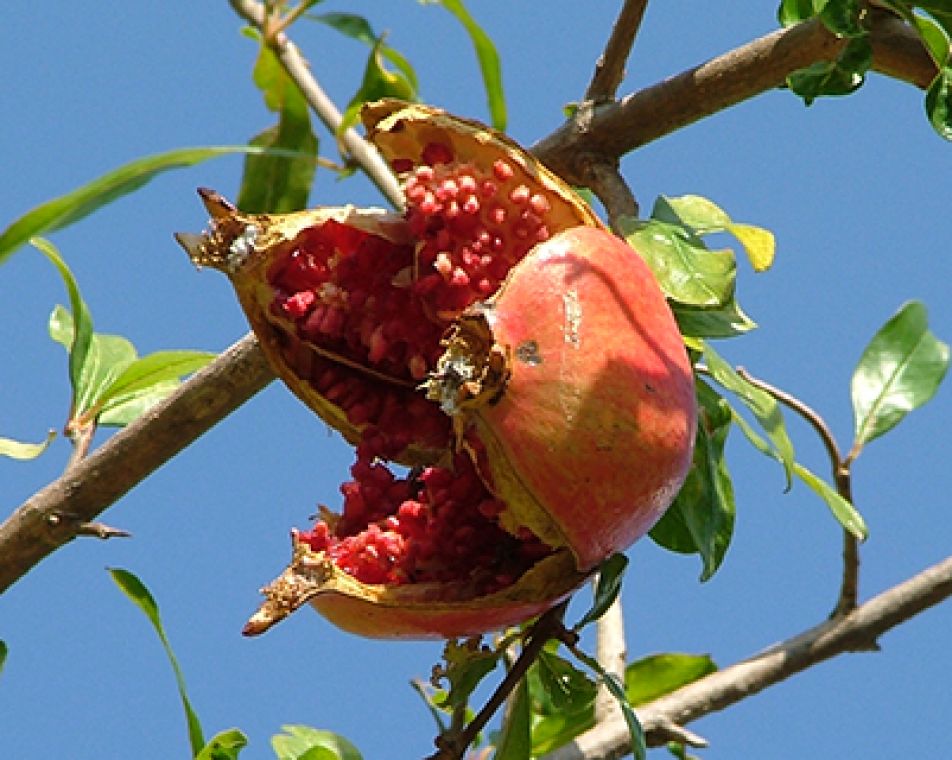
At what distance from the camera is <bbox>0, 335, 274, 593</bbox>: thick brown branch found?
164 centimetres

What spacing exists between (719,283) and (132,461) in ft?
2.05

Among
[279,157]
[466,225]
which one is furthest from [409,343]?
[279,157]

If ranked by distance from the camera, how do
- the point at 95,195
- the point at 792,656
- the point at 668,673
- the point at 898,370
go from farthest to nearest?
the point at 898,370 < the point at 668,673 < the point at 792,656 < the point at 95,195

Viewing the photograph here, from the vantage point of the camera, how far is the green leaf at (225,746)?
1622 millimetres

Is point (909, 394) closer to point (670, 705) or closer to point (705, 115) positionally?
point (670, 705)

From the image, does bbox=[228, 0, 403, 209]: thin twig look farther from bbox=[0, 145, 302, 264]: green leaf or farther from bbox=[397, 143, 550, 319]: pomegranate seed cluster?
bbox=[0, 145, 302, 264]: green leaf

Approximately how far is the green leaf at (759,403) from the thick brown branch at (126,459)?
425mm

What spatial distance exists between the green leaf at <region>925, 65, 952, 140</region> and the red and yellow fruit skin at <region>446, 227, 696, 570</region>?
0.33 m

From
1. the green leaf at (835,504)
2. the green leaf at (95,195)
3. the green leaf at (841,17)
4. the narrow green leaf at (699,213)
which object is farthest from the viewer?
the green leaf at (835,504)

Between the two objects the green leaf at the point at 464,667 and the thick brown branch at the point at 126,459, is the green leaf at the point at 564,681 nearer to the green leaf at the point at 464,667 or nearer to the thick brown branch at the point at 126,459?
the green leaf at the point at 464,667

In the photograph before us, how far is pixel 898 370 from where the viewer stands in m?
2.39

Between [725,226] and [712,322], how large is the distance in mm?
176

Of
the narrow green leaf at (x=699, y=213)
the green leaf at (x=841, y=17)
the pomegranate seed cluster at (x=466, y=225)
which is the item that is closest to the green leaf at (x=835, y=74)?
the green leaf at (x=841, y=17)

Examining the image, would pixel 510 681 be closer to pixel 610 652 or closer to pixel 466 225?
pixel 466 225
